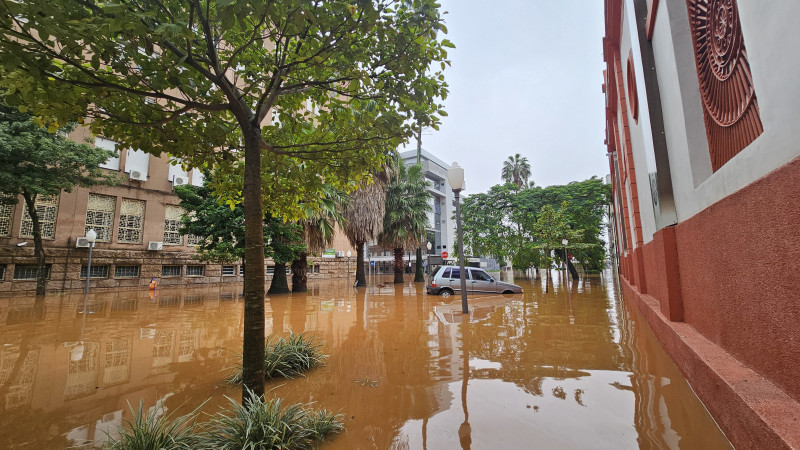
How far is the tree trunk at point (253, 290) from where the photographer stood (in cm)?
337

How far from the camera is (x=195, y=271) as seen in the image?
27.3 m

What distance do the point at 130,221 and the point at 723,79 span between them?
30.5 metres

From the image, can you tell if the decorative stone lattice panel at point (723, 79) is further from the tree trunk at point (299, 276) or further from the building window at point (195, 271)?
the building window at point (195, 271)

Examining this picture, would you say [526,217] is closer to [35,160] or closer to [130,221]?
[130,221]

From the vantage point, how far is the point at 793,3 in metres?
2.17

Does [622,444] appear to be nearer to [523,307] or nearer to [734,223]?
[734,223]

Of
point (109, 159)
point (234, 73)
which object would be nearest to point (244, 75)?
point (234, 73)

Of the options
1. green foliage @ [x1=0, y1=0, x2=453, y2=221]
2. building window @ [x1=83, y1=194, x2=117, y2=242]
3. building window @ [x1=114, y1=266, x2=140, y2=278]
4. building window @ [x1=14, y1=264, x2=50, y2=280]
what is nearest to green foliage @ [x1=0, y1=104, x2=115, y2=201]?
building window @ [x1=14, y1=264, x2=50, y2=280]

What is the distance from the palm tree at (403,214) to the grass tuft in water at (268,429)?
2204 centimetres

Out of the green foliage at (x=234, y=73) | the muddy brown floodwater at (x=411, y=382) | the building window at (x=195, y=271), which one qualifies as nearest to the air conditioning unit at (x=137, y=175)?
the building window at (x=195, y=271)

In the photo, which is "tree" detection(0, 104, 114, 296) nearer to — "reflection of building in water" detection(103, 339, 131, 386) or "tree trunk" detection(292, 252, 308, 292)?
"tree trunk" detection(292, 252, 308, 292)

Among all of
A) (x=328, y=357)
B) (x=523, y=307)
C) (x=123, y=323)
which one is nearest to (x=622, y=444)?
(x=328, y=357)

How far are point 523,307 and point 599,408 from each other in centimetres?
873

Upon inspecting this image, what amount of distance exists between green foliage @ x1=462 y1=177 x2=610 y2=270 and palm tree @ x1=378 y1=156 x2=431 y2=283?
859 centimetres
